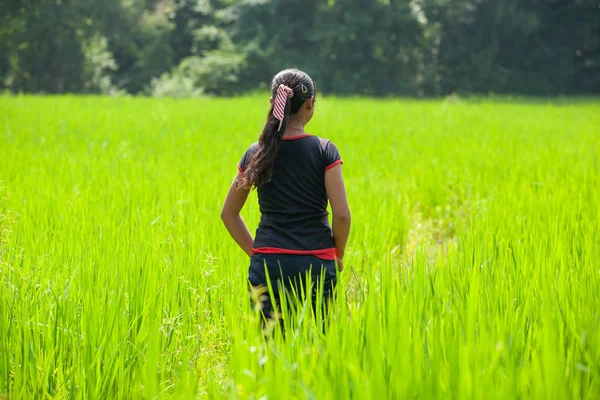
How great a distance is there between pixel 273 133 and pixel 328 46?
31662 millimetres

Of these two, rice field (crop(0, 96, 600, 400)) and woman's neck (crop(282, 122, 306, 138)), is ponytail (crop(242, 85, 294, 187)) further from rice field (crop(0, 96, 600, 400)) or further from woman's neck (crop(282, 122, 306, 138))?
rice field (crop(0, 96, 600, 400))

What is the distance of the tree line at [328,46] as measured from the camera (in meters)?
32.7

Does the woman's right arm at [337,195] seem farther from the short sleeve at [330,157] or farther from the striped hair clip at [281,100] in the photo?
the striped hair clip at [281,100]

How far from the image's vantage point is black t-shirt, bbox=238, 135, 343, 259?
216cm

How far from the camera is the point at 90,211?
13.1 feet

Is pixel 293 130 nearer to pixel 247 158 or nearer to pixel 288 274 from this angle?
pixel 247 158

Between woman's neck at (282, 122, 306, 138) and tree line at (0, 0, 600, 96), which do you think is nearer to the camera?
woman's neck at (282, 122, 306, 138)

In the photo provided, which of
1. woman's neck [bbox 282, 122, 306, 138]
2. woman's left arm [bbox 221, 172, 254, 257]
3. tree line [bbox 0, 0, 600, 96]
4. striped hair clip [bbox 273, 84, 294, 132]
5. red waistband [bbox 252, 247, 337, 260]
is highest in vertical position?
tree line [bbox 0, 0, 600, 96]

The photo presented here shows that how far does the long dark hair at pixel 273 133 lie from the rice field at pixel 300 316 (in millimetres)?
349

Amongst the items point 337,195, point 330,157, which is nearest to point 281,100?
point 330,157

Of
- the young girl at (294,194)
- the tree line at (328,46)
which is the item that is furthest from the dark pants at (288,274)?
the tree line at (328,46)

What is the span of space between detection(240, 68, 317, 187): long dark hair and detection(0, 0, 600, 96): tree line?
30117 millimetres

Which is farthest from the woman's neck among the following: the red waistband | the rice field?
the rice field

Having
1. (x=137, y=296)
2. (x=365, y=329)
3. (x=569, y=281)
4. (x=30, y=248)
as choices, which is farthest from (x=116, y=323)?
(x=569, y=281)
